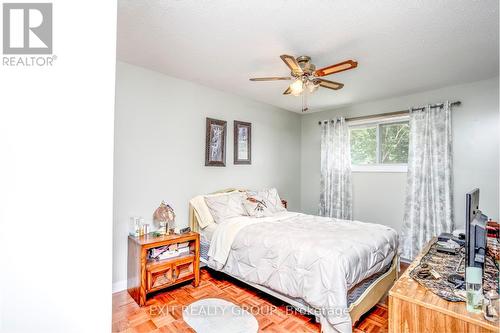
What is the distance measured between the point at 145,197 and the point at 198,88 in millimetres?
1579

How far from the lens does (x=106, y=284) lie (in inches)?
37.9

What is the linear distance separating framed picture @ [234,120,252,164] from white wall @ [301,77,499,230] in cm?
183

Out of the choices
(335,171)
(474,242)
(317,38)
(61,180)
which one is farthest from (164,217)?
(335,171)

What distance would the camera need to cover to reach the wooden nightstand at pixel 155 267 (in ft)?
7.72

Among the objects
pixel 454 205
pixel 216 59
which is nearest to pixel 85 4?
pixel 216 59

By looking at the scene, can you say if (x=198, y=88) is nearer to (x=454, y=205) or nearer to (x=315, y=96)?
(x=315, y=96)

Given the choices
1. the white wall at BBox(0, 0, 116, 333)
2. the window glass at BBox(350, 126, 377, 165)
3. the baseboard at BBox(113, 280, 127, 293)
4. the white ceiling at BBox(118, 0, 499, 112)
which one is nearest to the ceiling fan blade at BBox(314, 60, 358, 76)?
the white ceiling at BBox(118, 0, 499, 112)

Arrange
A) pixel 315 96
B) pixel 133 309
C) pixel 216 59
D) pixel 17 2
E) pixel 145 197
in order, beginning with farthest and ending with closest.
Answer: pixel 315 96 < pixel 145 197 < pixel 216 59 < pixel 133 309 < pixel 17 2

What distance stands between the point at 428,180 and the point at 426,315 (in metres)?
2.87

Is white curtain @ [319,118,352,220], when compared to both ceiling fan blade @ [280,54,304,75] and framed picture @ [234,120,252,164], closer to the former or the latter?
framed picture @ [234,120,252,164]

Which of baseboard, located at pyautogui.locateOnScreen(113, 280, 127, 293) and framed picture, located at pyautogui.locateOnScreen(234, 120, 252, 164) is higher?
framed picture, located at pyautogui.locateOnScreen(234, 120, 252, 164)

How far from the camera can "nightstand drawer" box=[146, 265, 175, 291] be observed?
2.39 meters

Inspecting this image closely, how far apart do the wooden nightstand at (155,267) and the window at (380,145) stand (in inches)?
120

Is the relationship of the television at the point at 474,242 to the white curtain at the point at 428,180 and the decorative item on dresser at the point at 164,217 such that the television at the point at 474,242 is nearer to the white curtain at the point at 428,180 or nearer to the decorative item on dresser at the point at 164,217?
the white curtain at the point at 428,180
